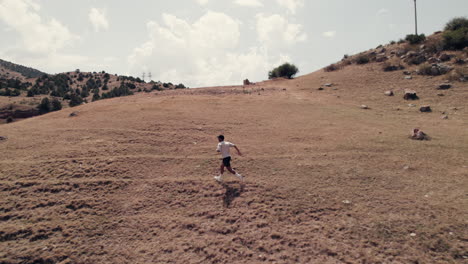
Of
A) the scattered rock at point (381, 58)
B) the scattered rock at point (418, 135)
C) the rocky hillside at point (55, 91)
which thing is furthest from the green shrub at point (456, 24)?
the rocky hillside at point (55, 91)

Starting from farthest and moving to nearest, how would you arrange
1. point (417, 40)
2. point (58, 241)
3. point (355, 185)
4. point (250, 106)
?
point (417, 40) < point (250, 106) < point (355, 185) < point (58, 241)

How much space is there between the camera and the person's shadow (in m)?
8.01

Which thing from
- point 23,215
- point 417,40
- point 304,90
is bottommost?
point 23,215

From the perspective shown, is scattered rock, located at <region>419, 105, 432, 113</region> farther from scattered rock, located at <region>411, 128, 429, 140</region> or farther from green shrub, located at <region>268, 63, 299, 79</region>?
green shrub, located at <region>268, 63, 299, 79</region>

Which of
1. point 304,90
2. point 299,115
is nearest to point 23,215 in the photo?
point 299,115

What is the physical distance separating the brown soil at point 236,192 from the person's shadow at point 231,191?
6cm

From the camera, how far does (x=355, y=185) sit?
8.58 m

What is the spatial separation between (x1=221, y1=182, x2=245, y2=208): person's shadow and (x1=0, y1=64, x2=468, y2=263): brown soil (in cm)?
6

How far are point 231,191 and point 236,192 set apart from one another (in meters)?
0.17

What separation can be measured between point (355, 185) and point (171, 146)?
789 centimetres

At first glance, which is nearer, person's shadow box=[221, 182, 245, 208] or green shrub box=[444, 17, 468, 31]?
person's shadow box=[221, 182, 245, 208]

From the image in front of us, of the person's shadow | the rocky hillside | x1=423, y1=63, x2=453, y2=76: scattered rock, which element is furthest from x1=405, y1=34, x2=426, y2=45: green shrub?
the rocky hillside

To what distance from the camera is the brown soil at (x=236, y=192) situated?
617 cm

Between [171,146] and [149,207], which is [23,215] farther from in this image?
[171,146]
